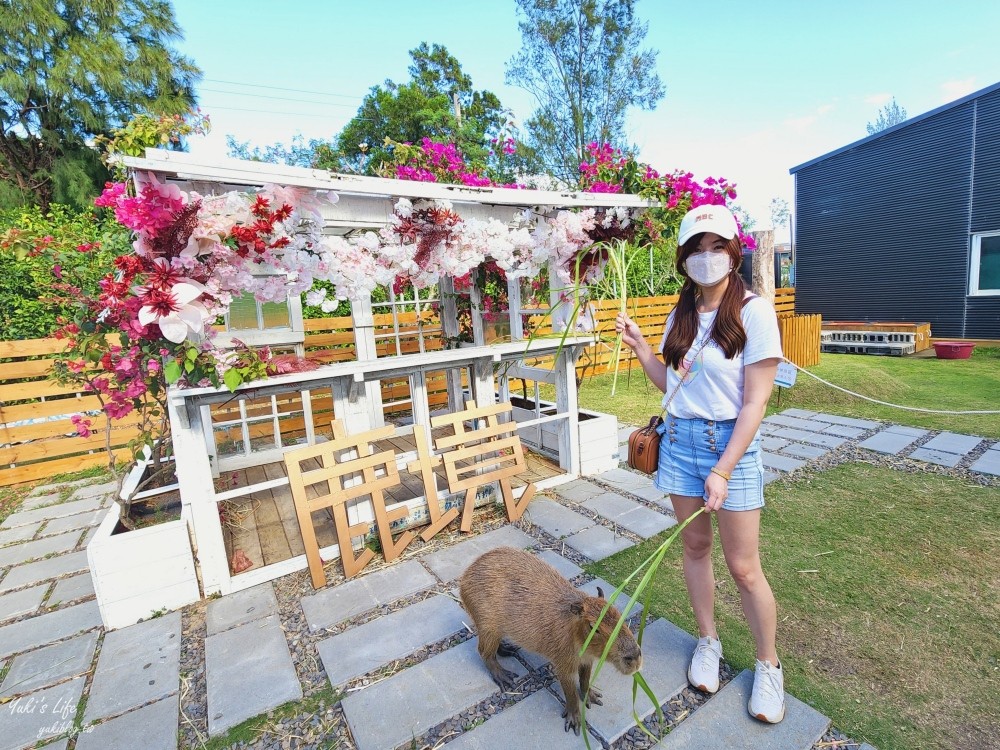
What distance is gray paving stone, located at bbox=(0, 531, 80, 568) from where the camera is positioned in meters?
3.14

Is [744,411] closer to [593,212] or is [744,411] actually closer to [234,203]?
[593,212]

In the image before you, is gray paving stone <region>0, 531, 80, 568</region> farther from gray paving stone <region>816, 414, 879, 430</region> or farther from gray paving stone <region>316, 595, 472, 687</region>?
gray paving stone <region>816, 414, 879, 430</region>

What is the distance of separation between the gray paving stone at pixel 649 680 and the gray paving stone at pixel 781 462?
227 cm

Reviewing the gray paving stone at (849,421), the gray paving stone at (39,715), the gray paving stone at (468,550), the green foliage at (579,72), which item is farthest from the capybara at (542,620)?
the green foliage at (579,72)

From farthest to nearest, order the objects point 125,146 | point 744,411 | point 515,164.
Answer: point 515,164, point 125,146, point 744,411

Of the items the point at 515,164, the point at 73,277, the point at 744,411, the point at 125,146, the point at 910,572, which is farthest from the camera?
the point at 515,164

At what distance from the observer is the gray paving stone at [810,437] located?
4.33m

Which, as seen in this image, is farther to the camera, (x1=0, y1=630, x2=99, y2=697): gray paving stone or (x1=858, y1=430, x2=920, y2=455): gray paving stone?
(x1=858, y1=430, x2=920, y2=455): gray paving stone

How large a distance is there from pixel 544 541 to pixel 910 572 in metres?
1.86

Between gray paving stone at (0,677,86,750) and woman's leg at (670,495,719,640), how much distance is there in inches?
93.4

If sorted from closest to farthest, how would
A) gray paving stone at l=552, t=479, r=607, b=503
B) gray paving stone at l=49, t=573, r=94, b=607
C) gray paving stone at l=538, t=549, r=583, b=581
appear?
1. gray paving stone at l=538, t=549, r=583, b=581
2. gray paving stone at l=49, t=573, r=94, b=607
3. gray paving stone at l=552, t=479, r=607, b=503

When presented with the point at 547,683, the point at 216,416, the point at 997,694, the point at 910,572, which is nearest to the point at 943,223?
the point at 910,572

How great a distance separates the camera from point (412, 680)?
1883 millimetres

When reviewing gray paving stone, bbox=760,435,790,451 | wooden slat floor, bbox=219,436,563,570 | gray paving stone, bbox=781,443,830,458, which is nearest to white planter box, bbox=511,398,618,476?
wooden slat floor, bbox=219,436,563,570
